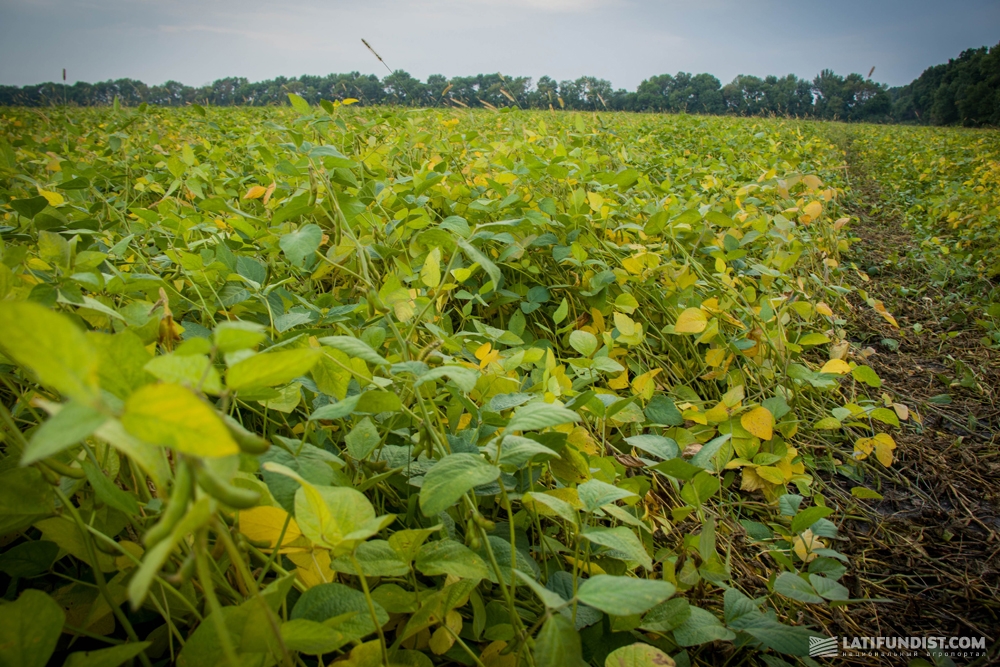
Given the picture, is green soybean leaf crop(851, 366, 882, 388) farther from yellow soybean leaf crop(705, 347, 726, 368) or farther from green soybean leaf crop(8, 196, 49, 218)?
green soybean leaf crop(8, 196, 49, 218)

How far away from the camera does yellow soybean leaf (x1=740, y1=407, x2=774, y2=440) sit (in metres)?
1.15

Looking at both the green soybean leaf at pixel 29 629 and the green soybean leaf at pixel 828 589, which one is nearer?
the green soybean leaf at pixel 29 629

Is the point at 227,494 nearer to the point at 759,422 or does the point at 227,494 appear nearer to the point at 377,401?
the point at 377,401

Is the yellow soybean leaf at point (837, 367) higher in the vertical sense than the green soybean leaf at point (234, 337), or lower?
lower

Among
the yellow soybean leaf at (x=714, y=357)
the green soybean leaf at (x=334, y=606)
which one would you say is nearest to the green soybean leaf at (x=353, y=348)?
the green soybean leaf at (x=334, y=606)

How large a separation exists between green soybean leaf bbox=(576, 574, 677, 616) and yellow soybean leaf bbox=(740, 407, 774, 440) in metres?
0.80

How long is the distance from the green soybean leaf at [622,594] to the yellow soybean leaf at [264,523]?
30 centimetres

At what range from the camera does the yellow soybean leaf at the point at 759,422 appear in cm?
115

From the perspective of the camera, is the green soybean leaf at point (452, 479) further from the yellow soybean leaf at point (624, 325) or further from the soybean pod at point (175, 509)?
the yellow soybean leaf at point (624, 325)

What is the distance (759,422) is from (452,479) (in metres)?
0.89

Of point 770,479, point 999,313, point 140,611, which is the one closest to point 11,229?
point 140,611

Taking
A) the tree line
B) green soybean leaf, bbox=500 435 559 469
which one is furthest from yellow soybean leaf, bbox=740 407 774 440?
the tree line

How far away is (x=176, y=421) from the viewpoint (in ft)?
0.92

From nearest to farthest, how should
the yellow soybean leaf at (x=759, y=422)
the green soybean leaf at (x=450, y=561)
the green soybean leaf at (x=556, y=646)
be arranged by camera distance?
the green soybean leaf at (x=556, y=646) < the green soybean leaf at (x=450, y=561) < the yellow soybean leaf at (x=759, y=422)
